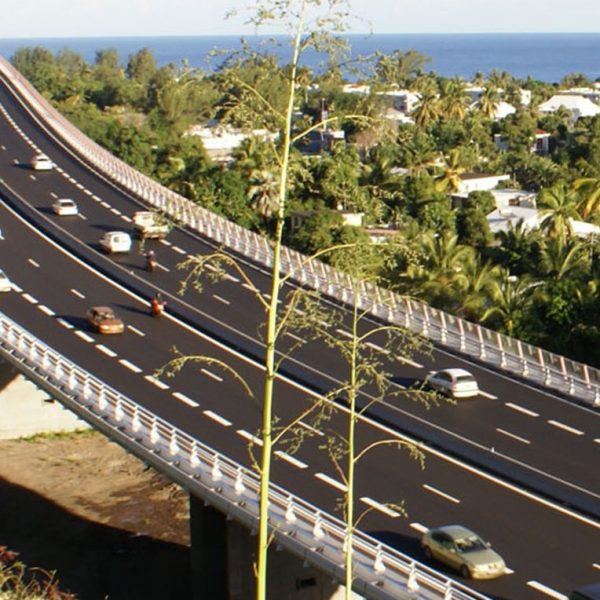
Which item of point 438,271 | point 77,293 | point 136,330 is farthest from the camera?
point 438,271

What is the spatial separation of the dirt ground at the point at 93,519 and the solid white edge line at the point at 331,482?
1109cm

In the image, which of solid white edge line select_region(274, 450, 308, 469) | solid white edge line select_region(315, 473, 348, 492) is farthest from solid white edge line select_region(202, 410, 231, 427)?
solid white edge line select_region(315, 473, 348, 492)

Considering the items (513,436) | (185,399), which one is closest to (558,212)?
(513,436)

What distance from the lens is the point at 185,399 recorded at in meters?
43.7

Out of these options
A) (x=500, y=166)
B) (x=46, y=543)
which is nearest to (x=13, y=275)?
(x=46, y=543)

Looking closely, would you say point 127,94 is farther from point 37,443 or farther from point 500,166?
point 37,443

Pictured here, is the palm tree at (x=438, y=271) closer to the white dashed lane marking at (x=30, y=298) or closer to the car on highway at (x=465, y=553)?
the white dashed lane marking at (x=30, y=298)

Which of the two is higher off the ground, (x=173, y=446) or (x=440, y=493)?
(x=173, y=446)

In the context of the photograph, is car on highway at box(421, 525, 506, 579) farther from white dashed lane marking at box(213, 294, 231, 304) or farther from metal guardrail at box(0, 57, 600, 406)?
white dashed lane marking at box(213, 294, 231, 304)

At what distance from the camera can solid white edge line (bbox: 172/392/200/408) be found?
4303 centimetres

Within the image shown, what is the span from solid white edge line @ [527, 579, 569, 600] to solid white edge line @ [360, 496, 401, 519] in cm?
481

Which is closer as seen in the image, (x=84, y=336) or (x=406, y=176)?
(x=84, y=336)

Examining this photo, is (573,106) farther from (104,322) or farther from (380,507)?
(380,507)

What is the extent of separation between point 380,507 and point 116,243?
37323 millimetres
